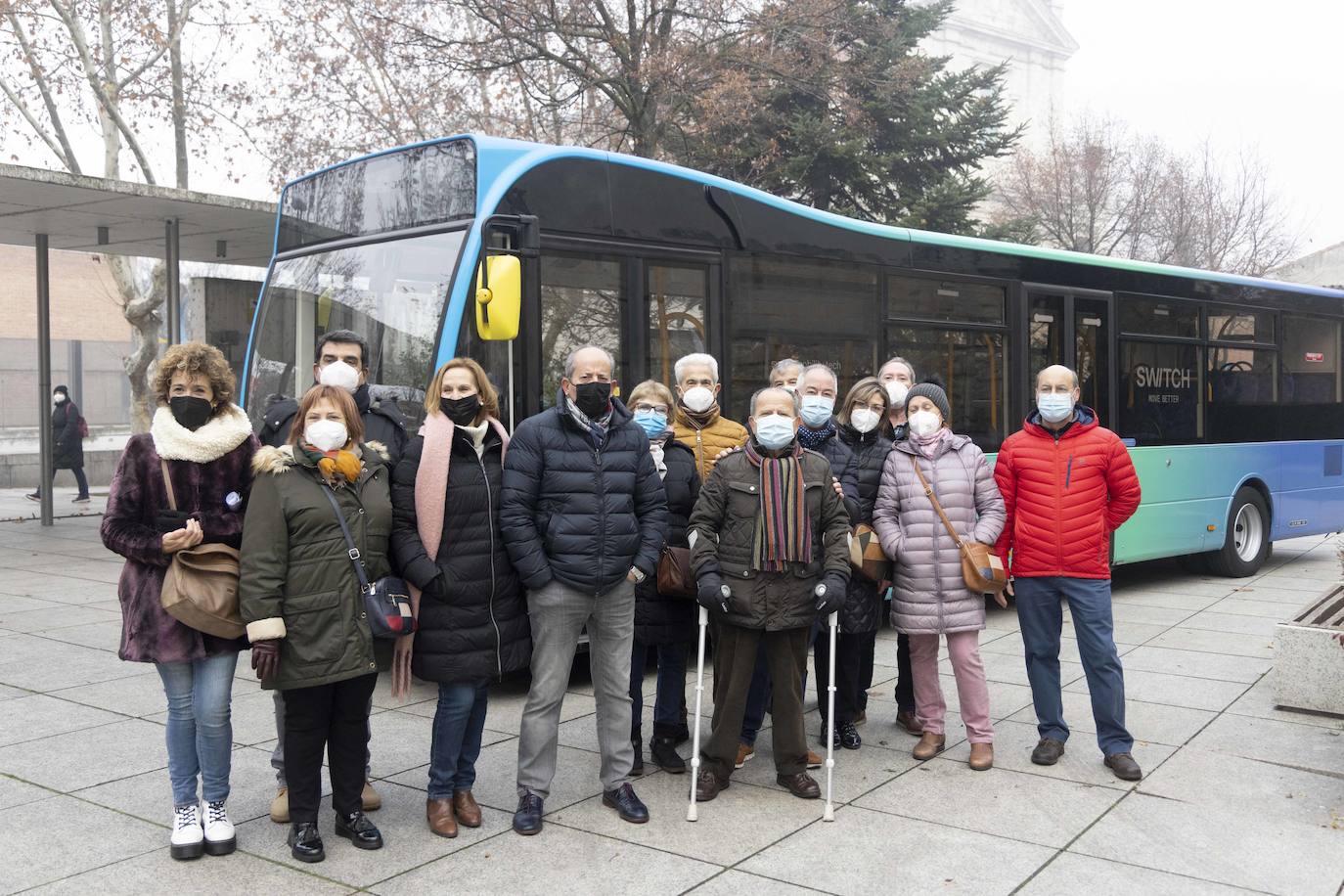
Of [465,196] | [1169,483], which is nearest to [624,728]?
[465,196]

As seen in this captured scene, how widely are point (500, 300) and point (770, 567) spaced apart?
2.20m

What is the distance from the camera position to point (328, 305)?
734 cm

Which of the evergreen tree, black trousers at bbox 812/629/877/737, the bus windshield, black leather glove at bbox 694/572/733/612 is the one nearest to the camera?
black leather glove at bbox 694/572/733/612

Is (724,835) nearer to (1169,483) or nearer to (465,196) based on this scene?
(465,196)

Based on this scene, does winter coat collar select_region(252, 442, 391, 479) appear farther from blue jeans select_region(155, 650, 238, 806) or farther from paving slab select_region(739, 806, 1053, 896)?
paving slab select_region(739, 806, 1053, 896)

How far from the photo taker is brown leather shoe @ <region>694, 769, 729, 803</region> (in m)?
5.18

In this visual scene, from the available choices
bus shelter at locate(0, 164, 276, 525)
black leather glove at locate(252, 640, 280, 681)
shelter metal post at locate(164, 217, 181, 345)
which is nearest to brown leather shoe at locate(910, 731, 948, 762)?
black leather glove at locate(252, 640, 280, 681)

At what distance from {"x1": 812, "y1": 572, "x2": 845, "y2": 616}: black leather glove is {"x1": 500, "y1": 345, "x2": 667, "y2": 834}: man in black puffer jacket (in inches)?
27.0

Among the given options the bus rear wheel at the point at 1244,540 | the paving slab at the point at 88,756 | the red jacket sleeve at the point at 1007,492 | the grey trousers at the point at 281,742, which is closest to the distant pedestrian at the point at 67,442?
the paving slab at the point at 88,756

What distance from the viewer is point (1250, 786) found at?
539 cm

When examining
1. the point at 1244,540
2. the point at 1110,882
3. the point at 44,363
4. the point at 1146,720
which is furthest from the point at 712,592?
the point at 44,363

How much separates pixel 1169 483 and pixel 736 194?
5253 mm

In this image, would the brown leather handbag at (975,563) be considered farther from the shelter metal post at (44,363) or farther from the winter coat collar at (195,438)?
the shelter metal post at (44,363)

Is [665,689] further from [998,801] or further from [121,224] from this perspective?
[121,224]
